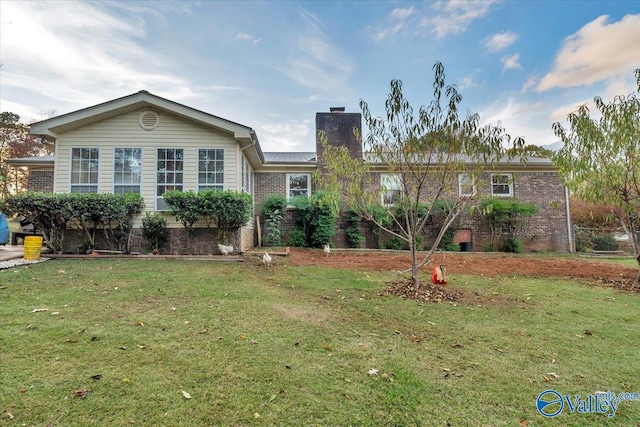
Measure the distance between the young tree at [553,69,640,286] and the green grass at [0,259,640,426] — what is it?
2.44m

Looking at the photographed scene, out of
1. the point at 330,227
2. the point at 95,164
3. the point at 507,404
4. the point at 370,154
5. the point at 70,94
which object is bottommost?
the point at 507,404

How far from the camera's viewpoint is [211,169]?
9.48m

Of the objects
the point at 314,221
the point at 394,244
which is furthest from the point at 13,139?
the point at 394,244

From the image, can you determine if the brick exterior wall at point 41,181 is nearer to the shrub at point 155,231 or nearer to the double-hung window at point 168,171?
the double-hung window at point 168,171

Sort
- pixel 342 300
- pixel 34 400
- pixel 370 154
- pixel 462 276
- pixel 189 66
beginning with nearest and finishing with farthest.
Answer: pixel 34 400 → pixel 342 300 → pixel 370 154 → pixel 462 276 → pixel 189 66

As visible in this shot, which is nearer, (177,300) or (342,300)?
(177,300)

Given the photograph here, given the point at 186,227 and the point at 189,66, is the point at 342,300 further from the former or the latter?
the point at 189,66

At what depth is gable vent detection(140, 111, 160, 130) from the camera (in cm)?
938

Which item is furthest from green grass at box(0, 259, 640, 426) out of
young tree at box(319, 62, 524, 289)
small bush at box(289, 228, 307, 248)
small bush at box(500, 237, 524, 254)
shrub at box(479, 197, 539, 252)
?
small bush at box(500, 237, 524, 254)

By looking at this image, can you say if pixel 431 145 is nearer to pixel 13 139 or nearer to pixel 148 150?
pixel 148 150

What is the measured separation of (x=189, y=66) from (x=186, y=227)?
6.60 meters

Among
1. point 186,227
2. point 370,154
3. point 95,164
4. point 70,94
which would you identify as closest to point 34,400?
point 370,154

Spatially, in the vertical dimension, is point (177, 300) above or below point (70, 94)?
below

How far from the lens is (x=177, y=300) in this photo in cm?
446
